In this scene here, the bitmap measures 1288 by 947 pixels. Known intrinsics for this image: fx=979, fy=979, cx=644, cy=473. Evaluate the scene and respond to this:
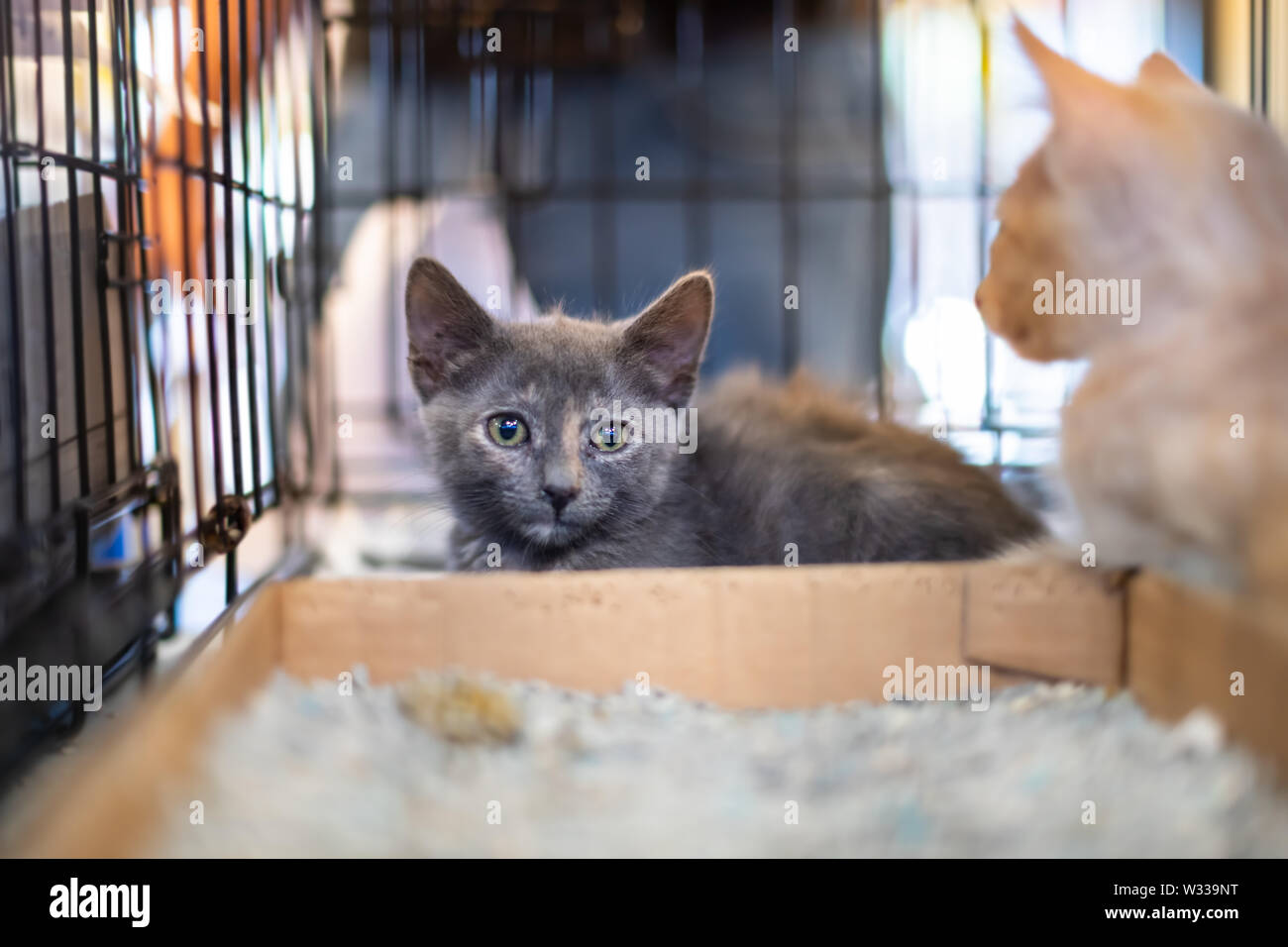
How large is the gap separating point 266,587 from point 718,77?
9.26 ft

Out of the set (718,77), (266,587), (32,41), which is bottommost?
(266,587)

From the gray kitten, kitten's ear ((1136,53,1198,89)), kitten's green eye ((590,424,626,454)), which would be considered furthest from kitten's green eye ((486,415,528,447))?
kitten's ear ((1136,53,1198,89))

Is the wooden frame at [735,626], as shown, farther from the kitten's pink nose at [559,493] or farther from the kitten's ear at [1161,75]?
the kitten's ear at [1161,75]

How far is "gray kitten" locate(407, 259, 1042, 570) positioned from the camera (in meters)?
1.43

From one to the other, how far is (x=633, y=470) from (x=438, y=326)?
0.38 m

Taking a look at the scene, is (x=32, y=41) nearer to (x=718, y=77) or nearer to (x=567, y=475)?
(x=567, y=475)

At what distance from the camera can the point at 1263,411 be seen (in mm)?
1003

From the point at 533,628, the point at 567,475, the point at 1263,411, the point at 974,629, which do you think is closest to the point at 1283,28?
the point at 1263,411

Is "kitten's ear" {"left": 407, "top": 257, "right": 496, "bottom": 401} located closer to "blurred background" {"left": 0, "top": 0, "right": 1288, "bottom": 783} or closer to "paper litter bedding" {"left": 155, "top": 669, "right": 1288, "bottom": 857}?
"blurred background" {"left": 0, "top": 0, "right": 1288, "bottom": 783}

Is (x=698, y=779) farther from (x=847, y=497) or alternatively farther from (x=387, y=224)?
(x=387, y=224)

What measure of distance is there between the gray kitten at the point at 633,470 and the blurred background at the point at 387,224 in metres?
0.24

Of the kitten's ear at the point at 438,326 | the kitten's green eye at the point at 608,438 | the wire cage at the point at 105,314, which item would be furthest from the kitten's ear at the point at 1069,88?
the wire cage at the point at 105,314

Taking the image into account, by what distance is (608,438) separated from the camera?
4.81 ft

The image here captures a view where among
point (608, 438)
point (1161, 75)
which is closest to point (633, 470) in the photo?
point (608, 438)
